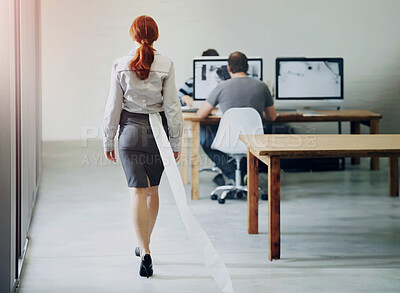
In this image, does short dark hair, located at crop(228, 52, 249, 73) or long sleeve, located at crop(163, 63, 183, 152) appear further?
short dark hair, located at crop(228, 52, 249, 73)

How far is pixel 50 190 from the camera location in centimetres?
536

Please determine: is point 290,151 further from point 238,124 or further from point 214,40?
point 214,40

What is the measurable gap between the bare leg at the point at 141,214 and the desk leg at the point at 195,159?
1.87 m

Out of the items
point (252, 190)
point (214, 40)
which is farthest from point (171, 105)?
point (214, 40)

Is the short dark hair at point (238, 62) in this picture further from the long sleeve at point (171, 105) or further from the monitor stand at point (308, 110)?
the long sleeve at point (171, 105)

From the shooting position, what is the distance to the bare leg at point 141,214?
301cm

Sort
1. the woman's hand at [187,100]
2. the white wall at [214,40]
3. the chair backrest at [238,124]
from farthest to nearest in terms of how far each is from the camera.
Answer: the white wall at [214,40] → the woman's hand at [187,100] → the chair backrest at [238,124]

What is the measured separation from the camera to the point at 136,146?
2.95 metres

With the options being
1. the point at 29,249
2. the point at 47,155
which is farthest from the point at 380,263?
the point at 47,155

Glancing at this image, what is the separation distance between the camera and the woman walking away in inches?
115

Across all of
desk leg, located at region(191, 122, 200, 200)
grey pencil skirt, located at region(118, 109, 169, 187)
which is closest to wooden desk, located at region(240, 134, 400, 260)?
grey pencil skirt, located at region(118, 109, 169, 187)

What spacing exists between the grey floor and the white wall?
3.07 m

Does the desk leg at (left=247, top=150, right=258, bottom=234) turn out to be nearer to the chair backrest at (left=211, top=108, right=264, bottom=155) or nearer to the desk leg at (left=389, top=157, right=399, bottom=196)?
the chair backrest at (left=211, top=108, right=264, bottom=155)

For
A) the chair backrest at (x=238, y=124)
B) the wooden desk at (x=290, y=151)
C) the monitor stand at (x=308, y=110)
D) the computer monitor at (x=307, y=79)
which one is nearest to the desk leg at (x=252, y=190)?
the wooden desk at (x=290, y=151)
